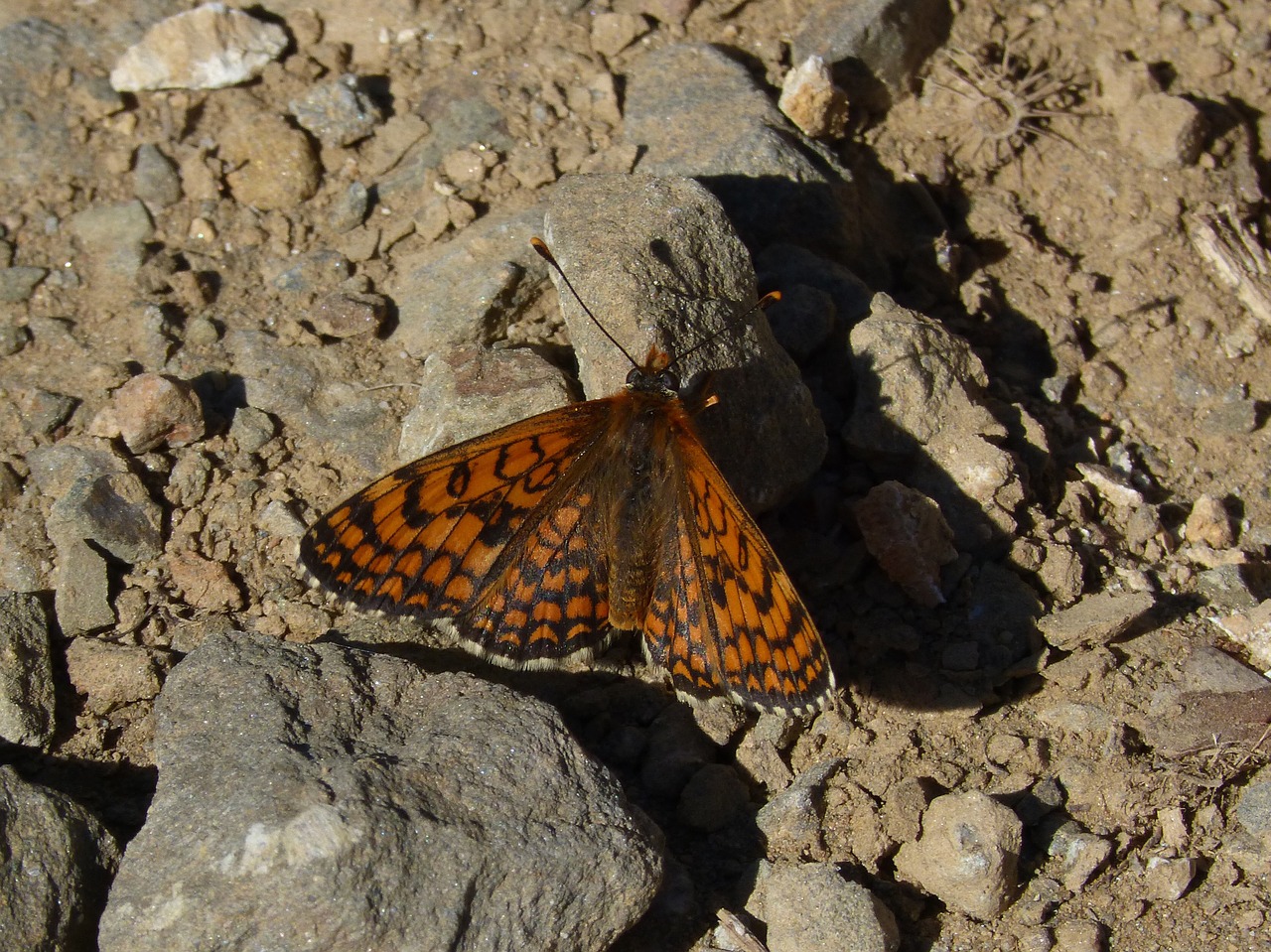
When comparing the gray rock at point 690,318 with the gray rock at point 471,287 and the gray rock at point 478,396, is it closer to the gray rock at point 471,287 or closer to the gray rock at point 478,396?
the gray rock at point 478,396

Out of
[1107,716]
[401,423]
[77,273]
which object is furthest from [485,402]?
[1107,716]

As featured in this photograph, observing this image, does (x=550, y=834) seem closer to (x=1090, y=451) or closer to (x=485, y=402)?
(x=485, y=402)

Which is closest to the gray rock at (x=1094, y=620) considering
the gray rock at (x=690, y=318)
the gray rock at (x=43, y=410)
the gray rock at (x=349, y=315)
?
the gray rock at (x=690, y=318)

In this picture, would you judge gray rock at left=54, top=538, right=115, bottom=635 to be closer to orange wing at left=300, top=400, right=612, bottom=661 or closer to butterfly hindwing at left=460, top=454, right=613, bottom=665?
orange wing at left=300, top=400, right=612, bottom=661

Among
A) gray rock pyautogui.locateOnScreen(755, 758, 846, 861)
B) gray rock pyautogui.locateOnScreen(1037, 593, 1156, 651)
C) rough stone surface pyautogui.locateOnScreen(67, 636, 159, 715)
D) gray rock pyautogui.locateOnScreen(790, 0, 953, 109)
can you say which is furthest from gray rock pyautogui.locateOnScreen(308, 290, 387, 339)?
gray rock pyautogui.locateOnScreen(1037, 593, 1156, 651)

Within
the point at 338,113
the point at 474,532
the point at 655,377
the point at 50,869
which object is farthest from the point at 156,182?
the point at 50,869

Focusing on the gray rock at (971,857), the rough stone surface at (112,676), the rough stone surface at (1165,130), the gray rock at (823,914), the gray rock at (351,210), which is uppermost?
the rough stone surface at (1165,130)

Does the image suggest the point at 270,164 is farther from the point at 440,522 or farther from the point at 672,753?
the point at 672,753
